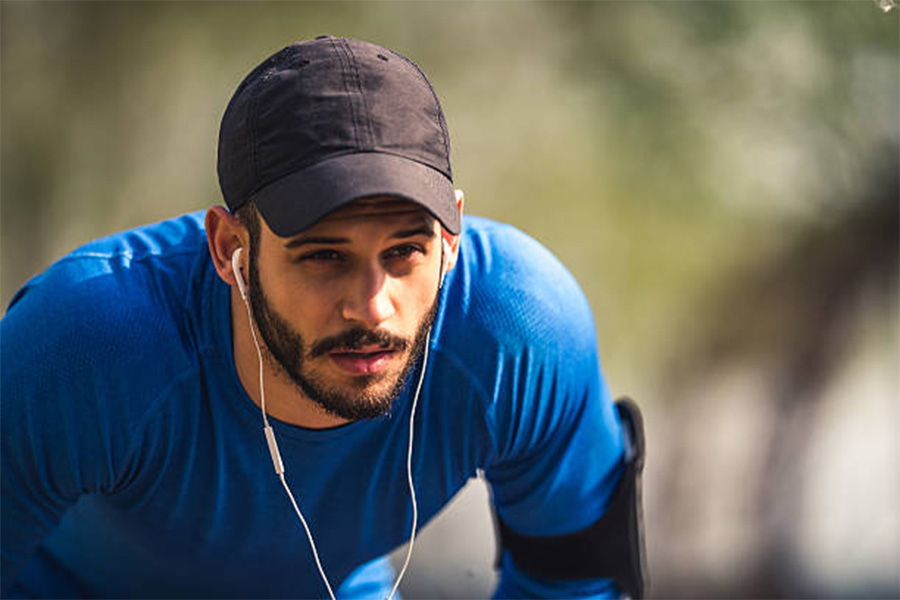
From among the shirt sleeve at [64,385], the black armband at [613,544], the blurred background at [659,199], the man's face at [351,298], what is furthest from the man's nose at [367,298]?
the blurred background at [659,199]

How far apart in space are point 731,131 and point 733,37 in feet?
1.01

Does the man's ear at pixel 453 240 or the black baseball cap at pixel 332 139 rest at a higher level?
the black baseball cap at pixel 332 139

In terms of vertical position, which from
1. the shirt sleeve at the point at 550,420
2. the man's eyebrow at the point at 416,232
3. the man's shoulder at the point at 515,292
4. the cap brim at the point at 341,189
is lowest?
the shirt sleeve at the point at 550,420

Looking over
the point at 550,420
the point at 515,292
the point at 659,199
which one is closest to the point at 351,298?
the point at 515,292

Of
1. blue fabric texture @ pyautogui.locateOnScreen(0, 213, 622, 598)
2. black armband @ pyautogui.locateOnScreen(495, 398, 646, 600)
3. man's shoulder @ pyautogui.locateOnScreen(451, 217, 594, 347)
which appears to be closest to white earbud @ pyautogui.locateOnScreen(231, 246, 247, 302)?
blue fabric texture @ pyautogui.locateOnScreen(0, 213, 622, 598)

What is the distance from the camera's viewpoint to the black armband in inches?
76.3

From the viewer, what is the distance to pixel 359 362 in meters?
1.51

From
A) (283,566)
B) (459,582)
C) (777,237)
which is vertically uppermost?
(777,237)

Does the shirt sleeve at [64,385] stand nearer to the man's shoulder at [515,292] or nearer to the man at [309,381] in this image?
the man at [309,381]

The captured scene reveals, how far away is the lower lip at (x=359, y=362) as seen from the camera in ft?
4.93

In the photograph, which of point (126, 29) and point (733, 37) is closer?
point (733, 37)

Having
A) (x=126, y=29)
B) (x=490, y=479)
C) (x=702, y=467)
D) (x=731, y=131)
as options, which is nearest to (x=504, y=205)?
(x=731, y=131)

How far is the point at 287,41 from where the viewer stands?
3.81 m

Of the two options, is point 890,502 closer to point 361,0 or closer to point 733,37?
point 733,37
